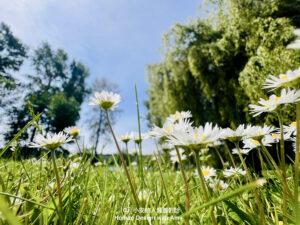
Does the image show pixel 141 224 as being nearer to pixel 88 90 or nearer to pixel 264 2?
pixel 264 2

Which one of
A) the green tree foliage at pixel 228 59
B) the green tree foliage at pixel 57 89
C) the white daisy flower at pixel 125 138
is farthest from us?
the green tree foliage at pixel 57 89

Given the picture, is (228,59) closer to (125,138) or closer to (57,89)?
(125,138)

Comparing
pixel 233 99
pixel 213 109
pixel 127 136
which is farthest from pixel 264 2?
pixel 127 136

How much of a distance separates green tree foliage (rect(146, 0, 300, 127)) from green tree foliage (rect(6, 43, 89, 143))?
5.42 metres

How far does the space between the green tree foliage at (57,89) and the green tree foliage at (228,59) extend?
17.8ft

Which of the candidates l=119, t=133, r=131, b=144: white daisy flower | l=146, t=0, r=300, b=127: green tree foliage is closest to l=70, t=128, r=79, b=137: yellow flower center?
l=119, t=133, r=131, b=144: white daisy flower

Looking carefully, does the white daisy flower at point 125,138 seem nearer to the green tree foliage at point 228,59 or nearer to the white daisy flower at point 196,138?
the white daisy flower at point 196,138

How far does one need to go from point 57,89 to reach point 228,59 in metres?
11.8

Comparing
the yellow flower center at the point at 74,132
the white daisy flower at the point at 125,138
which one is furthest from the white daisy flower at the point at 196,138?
the yellow flower center at the point at 74,132

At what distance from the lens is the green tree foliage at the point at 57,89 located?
8.55 metres

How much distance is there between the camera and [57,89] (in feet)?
39.9

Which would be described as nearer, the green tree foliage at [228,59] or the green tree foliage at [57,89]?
the green tree foliage at [228,59]

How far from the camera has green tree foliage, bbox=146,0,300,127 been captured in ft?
9.47

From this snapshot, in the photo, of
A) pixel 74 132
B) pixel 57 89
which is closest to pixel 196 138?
pixel 74 132
